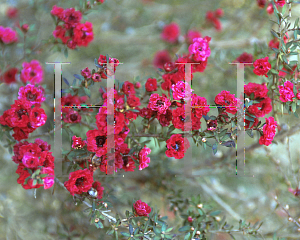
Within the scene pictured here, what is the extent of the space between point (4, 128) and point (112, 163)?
0.44 m

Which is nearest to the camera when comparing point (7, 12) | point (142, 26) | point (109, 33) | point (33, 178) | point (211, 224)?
point (33, 178)

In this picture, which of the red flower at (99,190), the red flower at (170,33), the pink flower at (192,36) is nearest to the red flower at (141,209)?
the red flower at (99,190)

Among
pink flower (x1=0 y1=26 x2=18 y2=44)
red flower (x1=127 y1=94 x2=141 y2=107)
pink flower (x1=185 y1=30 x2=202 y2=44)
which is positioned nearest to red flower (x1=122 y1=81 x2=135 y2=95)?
red flower (x1=127 y1=94 x2=141 y2=107)

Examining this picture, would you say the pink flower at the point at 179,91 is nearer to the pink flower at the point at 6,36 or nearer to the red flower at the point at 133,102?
the red flower at the point at 133,102

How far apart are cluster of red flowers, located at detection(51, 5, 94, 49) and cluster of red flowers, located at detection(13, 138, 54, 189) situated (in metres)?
0.51

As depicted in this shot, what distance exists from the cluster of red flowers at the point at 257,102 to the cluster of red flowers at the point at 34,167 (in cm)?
69

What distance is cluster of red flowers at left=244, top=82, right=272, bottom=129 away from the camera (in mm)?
927

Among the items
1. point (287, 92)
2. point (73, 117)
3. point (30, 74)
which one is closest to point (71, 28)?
point (30, 74)

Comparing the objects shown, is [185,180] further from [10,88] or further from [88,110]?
[10,88]

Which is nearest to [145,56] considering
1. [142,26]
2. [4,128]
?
[142,26]

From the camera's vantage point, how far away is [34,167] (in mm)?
869

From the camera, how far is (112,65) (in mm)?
934

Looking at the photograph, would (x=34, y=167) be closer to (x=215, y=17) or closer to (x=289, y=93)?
(x=289, y=93)

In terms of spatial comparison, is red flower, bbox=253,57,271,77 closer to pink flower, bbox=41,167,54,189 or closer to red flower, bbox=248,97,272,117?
red flower, bbox=248,97,272,117
